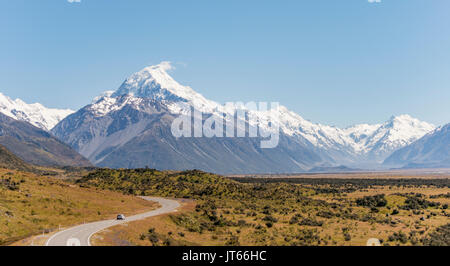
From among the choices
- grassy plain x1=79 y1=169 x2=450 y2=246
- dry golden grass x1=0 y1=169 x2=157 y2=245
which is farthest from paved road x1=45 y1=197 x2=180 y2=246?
dry golden grass x1=0 y1=169 x2=157 y2=245

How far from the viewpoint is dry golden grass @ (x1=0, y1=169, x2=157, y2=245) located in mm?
58875

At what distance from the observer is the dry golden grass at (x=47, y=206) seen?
193ft

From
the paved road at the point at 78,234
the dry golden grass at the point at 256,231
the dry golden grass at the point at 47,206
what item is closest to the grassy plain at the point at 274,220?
the dry golden grass at the point at 256,231

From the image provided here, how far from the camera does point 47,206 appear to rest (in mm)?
71312

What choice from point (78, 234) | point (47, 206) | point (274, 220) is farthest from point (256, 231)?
point (47, 206)

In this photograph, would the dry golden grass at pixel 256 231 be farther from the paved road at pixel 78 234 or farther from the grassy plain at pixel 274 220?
the paved road at pixel 78 234

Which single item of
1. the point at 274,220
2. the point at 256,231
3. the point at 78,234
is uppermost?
the point at 78,234

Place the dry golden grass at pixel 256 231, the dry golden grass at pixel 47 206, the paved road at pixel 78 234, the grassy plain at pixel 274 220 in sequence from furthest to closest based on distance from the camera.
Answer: the dry golden grass at pixel 47 206
the grassy plain at pixel 274 220
the dry golden grass at pixel 256 231
the paved road at pixel 78 234

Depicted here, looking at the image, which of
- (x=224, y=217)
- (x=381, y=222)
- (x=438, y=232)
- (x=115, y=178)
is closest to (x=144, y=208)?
(x=224, y=217)

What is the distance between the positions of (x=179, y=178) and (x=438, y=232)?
91.6 metres

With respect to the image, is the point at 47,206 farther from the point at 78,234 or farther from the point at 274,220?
the point at 274,220

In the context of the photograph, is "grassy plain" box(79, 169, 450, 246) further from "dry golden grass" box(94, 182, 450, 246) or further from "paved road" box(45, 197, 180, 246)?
"paved road" box(45, 197, 180, 246)
